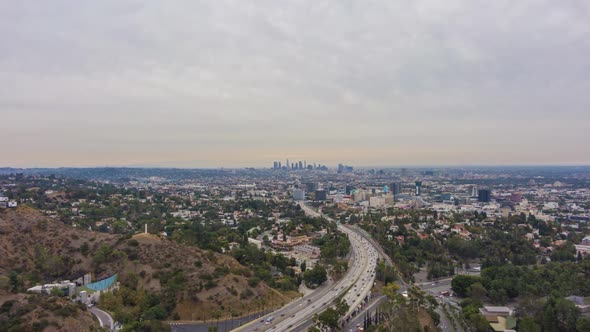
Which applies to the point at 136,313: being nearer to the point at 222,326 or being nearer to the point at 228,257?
the point at 222,326

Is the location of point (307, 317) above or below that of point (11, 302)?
below

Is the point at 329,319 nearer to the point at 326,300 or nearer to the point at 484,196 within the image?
the point at 326,300

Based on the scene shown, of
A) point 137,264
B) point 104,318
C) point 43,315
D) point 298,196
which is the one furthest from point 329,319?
point 298,196

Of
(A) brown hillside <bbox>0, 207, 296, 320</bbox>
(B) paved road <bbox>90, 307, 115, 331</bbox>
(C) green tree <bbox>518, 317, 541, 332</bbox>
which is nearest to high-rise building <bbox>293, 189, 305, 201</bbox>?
(A) brown hillside <bbox>0, 207, 296, 320</bbox>

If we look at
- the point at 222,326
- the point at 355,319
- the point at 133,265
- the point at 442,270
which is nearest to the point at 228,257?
the point at 133,265

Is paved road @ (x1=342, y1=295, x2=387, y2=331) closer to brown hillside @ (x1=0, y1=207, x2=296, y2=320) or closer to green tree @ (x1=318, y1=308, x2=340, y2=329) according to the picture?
green tree @ (x1=318, y1=308, x2=340, y2=329)

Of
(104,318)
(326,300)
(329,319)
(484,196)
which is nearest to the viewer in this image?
(329,319)
